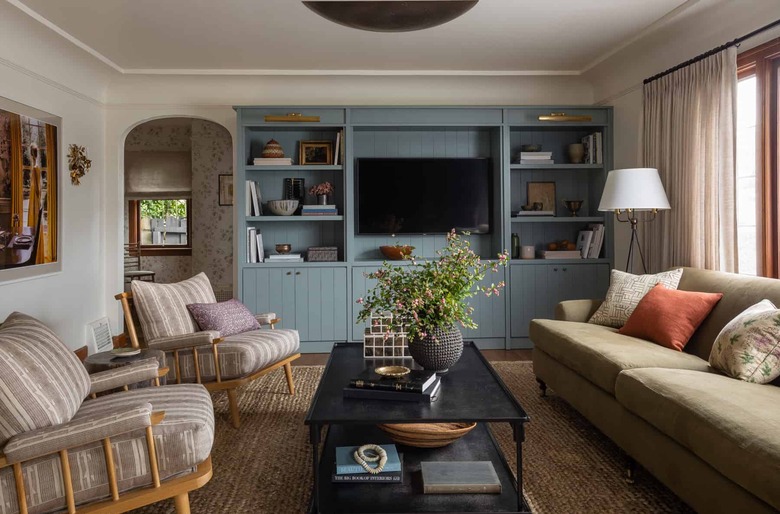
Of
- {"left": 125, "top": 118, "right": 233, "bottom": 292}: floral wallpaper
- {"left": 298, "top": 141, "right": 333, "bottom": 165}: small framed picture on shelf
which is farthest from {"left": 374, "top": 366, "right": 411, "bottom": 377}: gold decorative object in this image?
{"left": 125, "top": 118, "right": 233, "bottom": 292}: floral wallpaper

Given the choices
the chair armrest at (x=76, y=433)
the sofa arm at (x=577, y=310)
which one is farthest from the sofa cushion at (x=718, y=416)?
the chair armrest at (x=76, y=433)

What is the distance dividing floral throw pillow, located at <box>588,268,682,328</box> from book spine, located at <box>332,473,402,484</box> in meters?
2.04

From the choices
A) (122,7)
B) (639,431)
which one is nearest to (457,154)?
(122,7)

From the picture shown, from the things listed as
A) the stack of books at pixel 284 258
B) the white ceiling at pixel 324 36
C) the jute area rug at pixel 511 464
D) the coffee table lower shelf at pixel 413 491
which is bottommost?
the jute area rug at pixel 511 464

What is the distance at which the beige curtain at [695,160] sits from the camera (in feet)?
11.3

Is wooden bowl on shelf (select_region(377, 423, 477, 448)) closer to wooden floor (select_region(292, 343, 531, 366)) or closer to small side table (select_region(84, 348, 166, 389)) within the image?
small side table (select_region(84, 348, 166, 389))

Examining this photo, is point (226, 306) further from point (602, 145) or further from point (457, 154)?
Result: point (602, 145)

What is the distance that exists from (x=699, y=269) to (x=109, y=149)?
5.11 metres

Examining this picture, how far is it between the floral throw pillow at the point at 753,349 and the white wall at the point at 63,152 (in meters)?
4.25

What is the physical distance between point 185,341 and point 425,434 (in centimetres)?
154

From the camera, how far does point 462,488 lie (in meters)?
1.98

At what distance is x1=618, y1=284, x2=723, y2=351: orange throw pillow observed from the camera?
2955 millimetres

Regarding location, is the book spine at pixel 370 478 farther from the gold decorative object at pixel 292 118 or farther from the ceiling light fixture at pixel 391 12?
the gold decorative object at pixel 292 118

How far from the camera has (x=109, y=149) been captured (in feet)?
17.5
